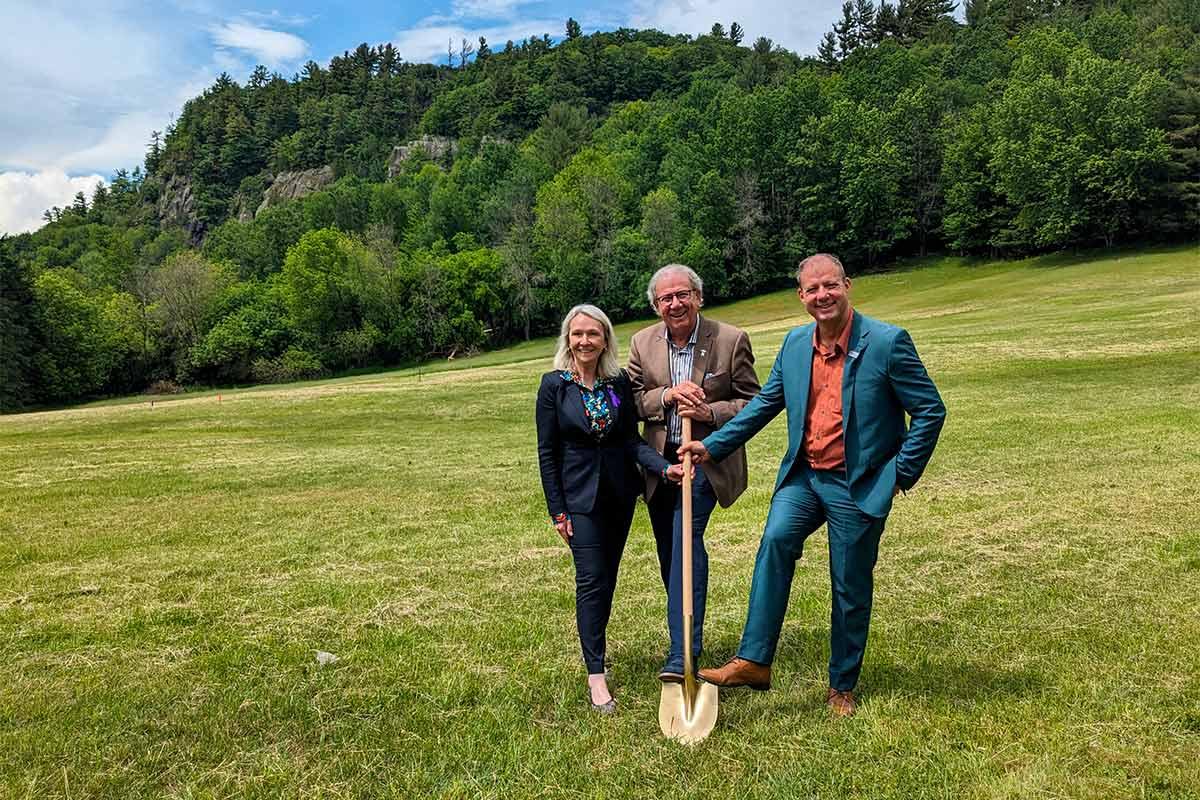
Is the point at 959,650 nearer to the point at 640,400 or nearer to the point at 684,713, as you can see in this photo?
the point at 684,713

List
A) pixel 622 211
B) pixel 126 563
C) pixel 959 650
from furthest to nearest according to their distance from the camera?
pixel 622 211
pixel 126 563
pixel 959 650

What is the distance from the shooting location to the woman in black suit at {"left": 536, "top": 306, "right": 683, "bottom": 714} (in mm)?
4926

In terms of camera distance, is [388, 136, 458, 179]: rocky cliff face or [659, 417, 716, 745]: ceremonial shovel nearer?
[659, 417, 716, 745]: ceremonial shovel

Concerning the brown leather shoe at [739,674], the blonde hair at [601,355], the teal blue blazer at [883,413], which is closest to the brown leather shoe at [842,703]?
the brown leather shoe at [739,674]

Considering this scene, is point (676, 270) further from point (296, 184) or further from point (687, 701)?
point (296, 184)

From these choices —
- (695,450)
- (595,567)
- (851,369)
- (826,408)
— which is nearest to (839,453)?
(826,408)

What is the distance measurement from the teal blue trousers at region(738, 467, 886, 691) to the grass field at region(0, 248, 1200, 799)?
1.28ft

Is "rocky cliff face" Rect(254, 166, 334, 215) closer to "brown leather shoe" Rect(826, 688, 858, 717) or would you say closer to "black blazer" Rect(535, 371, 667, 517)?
"black blazer" Rect(535, 371, 667, 517)

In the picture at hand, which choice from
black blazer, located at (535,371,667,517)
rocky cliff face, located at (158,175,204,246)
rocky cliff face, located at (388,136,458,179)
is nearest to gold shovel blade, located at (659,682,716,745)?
black blazer, located at (535,371,667,517)

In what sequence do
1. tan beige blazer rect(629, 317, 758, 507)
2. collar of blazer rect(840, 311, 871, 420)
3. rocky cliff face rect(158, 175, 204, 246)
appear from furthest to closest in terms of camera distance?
rocky cliff face rect(158, 175, 204, 246), tan beige blazer rect(629, 317, 758, 507), collar of blazer rect(840, 311, 871, 420)

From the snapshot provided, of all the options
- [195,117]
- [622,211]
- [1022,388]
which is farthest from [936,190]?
[195,117]

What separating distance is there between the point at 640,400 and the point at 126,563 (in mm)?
7029

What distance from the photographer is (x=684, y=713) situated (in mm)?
4422

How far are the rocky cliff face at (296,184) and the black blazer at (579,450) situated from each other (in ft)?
554
